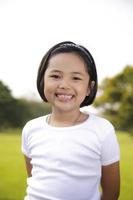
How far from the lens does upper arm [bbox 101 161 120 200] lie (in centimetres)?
117

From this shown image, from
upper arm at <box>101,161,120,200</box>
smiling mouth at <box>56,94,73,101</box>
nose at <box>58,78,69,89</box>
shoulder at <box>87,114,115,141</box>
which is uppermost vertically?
nose at <box>58,78,69,89</box>

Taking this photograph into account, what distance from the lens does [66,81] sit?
112 centimetres

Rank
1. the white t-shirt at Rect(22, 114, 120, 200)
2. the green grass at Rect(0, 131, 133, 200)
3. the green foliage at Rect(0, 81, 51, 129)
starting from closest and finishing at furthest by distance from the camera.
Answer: the white t-shirt at Rect(22, 114, 120, 200) < the green grass at Rect(0, 131, 133, 200) < the green foliage at Rect(0, 81, 51, 129)

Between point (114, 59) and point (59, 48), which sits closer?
point (59, 48)

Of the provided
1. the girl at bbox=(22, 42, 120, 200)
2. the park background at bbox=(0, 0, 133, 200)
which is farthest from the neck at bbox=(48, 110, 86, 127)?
the park background at bbox=(0, 0, 133, 200)

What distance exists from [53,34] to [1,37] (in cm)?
27

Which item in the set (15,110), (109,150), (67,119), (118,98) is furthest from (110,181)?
(15,110)

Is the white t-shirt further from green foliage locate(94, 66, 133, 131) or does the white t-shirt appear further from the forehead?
green foliage locate(94, 66, 133, 131)

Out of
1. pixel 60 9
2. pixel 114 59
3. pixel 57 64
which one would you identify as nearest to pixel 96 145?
pixel 57 64

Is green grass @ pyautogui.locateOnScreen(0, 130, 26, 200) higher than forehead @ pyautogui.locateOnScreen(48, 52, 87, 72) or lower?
lower

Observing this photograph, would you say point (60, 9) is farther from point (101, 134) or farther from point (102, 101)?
point (101, 134)

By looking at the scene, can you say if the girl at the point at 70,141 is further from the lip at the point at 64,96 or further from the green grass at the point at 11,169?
the green grass at the point at 11,169

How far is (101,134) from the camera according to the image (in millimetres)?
1115

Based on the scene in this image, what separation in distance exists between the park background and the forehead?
1.94 feet
